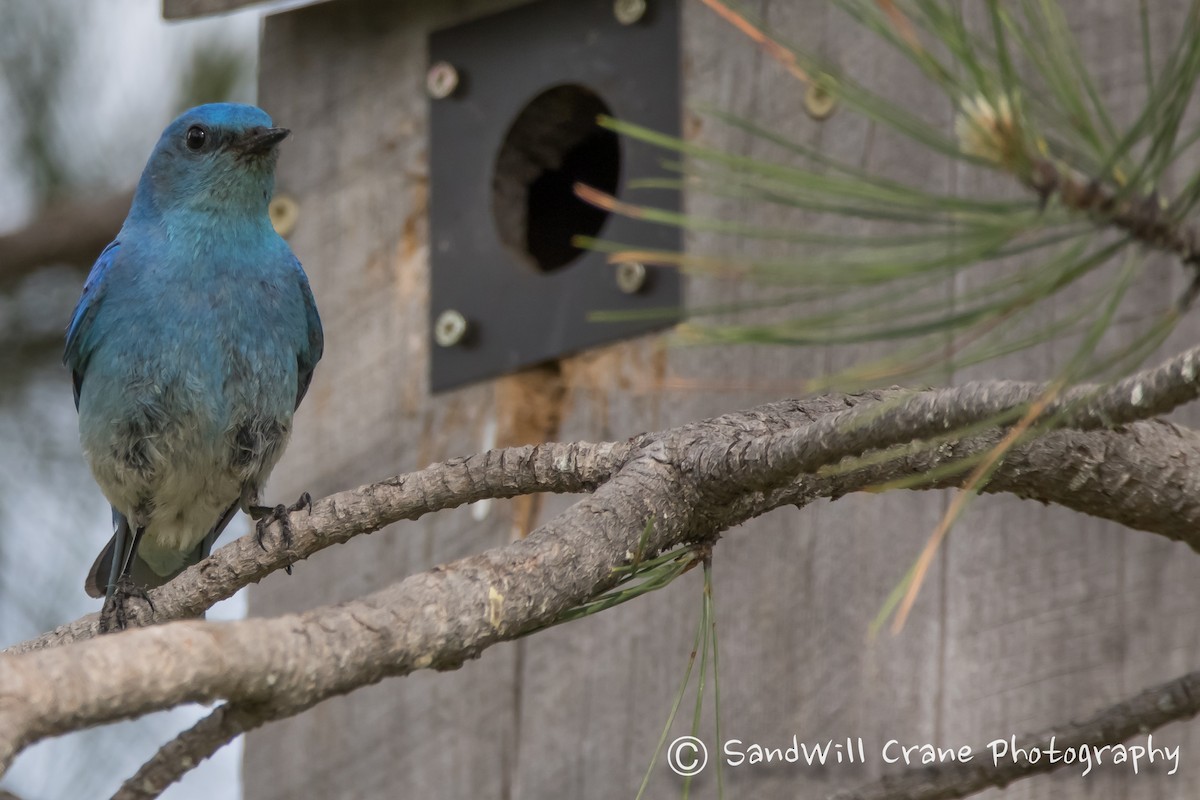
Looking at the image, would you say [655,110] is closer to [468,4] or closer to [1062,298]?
[468,4]

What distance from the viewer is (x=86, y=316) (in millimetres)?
4000

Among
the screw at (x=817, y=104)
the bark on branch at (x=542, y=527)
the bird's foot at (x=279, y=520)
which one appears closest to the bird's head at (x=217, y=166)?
the bird's foot at (x=279, y=520)

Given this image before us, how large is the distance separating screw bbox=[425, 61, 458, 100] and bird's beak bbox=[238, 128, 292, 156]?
40 cm

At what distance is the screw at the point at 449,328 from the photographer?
13.0 feet

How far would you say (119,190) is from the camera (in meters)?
5.34

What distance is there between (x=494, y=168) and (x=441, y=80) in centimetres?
27

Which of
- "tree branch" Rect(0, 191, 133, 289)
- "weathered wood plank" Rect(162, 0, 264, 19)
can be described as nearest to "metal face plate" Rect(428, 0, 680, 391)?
"weathered wood plank" Rect(162, 0, 264, 19)

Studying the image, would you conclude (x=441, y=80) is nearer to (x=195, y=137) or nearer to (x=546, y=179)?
(x=546, y=179)

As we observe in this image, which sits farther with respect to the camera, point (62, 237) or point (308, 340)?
point (62, 237)

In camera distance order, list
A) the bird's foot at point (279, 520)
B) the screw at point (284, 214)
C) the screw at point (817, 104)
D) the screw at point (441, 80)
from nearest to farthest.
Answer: the bird's foot at point (279, 520) < the screw at point (817, 104) < the screw at point (441, 80) < the screw at point (284, 214)

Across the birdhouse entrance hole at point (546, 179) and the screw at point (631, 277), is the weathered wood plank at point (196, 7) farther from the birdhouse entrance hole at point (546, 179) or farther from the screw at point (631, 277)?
the screw at point (631, 277)

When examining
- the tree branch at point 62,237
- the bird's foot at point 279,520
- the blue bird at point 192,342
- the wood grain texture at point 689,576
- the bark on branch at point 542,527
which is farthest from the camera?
the tree branch at point 62,237

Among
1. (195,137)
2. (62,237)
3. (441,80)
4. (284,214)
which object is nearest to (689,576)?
(441,80)

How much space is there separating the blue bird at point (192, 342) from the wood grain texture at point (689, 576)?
8.8 inches
